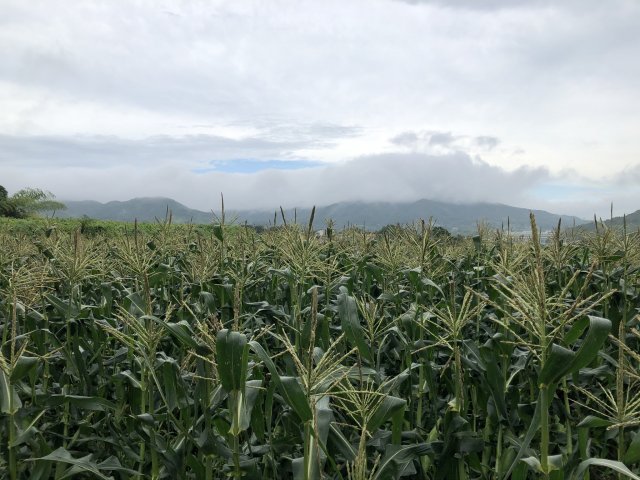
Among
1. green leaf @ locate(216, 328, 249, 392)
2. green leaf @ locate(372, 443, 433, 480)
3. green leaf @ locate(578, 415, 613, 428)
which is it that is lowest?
green leaf @ locate(372, 443, 433, 480)

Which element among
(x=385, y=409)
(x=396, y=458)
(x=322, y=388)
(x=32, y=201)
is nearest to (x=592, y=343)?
(x=385, y=409)

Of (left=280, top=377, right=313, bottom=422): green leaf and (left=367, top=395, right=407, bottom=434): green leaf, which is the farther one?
(left=367, top=395, right=407, bottom=434): green leaf

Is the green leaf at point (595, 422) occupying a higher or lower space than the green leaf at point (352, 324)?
lower

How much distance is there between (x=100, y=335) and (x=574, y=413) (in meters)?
→ 5.47

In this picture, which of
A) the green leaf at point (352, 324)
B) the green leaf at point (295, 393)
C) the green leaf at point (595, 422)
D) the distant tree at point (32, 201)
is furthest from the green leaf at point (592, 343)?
the distant tree at point (32, 201)

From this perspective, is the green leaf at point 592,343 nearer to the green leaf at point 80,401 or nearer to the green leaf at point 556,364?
the green leaf at point 556,364

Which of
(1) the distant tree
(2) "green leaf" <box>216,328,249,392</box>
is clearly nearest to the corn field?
(2) "green leaf" <box>216,328,249,392</box>

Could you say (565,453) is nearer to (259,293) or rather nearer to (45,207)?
(259,293)

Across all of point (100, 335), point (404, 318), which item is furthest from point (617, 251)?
point (100, 335)

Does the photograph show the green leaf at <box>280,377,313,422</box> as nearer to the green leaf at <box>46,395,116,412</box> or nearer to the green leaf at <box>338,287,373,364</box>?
the green leaf at <box>338,287,373,364</box>

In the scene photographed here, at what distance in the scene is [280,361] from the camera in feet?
19.5

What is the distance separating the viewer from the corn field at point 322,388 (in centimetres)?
276

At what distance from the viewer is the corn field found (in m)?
2.76

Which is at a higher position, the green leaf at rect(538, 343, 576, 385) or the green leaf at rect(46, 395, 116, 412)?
the green leaf at rect(538, 343, 576, 385)
